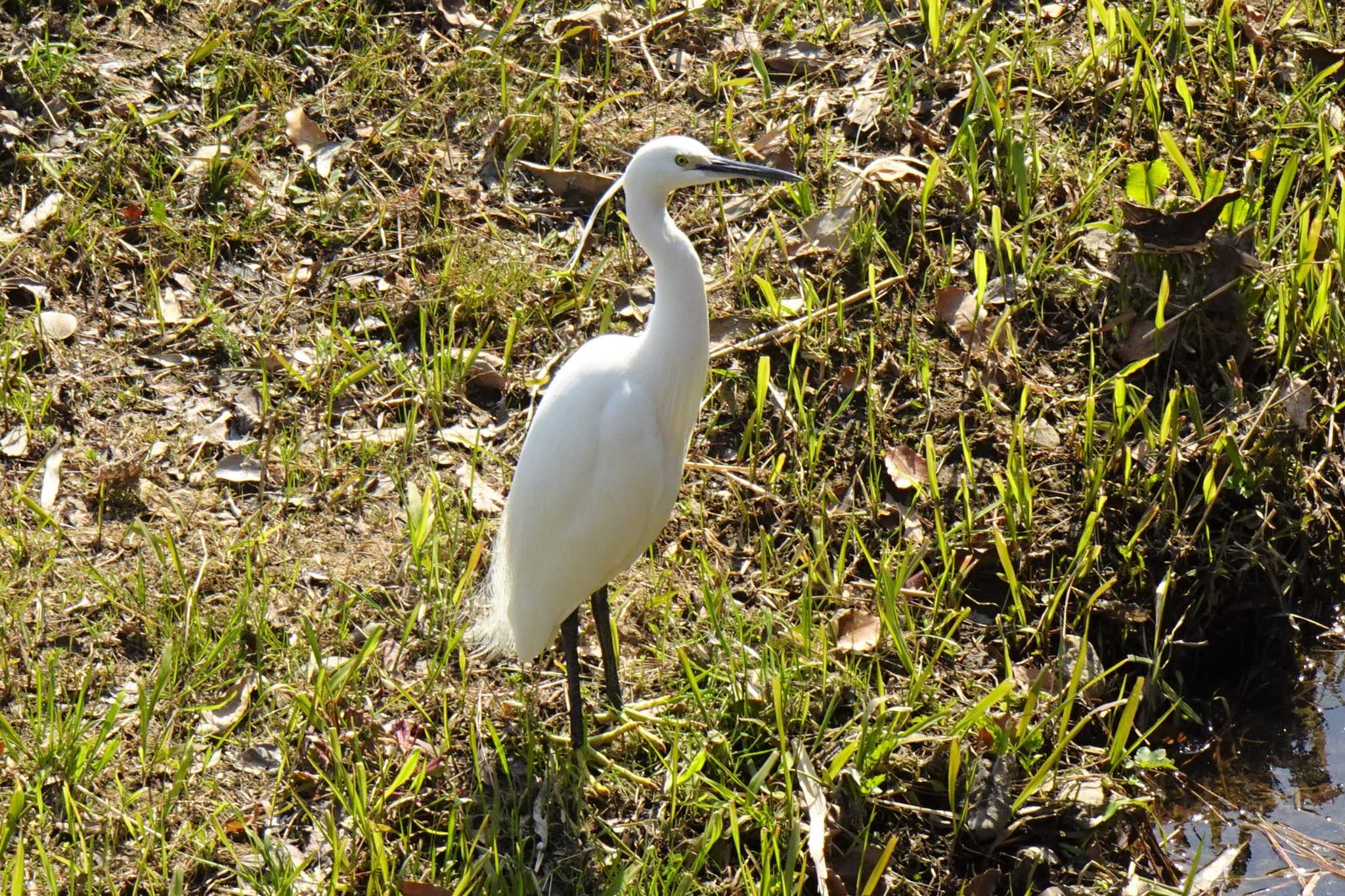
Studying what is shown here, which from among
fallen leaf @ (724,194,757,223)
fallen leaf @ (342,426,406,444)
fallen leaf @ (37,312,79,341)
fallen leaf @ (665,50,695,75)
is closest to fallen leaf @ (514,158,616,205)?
fallen leaf @ (724,194,757,223)

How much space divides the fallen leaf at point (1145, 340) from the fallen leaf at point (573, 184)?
5.78 feet

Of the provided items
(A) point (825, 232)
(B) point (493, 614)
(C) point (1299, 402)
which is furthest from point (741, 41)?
(B) point (493, 614)

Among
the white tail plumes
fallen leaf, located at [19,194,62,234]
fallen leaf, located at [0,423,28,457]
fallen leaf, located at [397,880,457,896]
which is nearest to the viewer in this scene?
fallen leaf, located at [397,880,457,896]

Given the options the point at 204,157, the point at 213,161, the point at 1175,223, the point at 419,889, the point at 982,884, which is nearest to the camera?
the point at 419,889

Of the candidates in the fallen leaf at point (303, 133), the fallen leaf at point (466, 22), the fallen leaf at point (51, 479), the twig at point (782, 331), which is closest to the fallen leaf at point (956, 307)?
the twig at point (782, 331)

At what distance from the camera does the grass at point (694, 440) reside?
2.94m

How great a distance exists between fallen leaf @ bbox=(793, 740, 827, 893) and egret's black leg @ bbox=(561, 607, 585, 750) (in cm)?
51

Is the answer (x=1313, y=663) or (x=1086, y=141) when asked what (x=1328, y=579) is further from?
(x=1086, y=141)

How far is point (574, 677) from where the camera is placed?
3037 mm

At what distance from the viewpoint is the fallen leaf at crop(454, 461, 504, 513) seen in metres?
3.58

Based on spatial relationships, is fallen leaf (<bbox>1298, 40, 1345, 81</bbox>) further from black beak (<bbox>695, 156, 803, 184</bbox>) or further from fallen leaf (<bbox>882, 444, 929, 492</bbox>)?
black beak (<bbox>695, 156, 803, 184</bbox>)

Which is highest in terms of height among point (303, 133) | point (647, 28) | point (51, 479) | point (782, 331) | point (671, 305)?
point (671, 305)

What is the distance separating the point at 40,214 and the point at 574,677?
246 cm

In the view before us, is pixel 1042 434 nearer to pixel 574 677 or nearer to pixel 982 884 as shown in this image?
pixel 982 884
